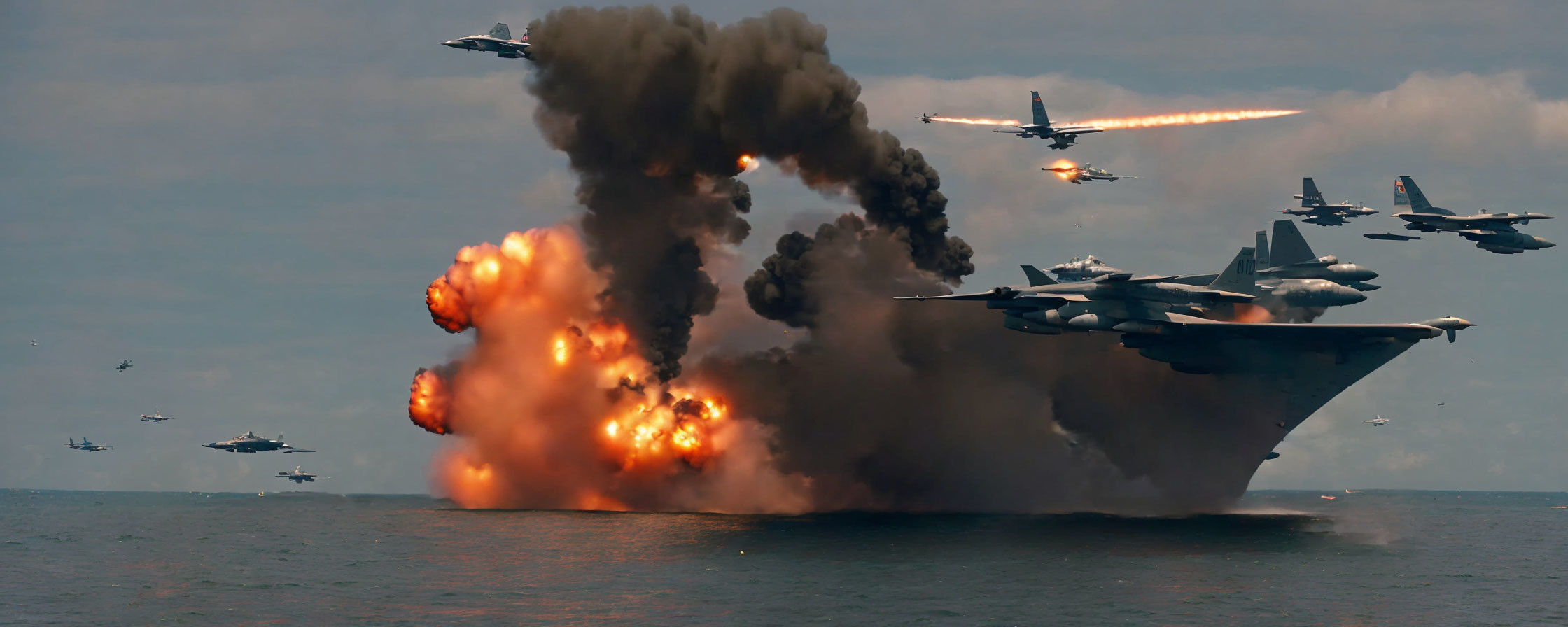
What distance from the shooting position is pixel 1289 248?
5049 inches

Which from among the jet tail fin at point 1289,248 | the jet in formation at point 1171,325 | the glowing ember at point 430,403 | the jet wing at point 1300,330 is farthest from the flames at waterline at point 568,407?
the jet tail fin at point 1289,248

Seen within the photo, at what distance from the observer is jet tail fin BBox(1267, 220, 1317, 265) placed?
12794cm

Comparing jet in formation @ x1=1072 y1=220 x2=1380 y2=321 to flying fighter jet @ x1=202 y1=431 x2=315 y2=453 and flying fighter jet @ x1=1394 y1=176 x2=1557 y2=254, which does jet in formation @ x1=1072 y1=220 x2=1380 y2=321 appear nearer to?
flying fighter jet @ x1=1394 y1=176 x2=1557 y2=254

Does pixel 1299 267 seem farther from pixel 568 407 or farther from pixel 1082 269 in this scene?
pixel 568 407

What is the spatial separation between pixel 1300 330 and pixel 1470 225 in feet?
56.2

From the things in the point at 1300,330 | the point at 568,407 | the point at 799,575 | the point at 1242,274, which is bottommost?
the point at 799,575

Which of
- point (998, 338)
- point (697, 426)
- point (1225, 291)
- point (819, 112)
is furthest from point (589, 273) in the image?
point (1225, 291)

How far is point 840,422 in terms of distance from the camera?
12712cm

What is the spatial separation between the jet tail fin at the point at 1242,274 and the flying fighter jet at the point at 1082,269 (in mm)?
23225

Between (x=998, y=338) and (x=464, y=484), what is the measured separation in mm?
63398

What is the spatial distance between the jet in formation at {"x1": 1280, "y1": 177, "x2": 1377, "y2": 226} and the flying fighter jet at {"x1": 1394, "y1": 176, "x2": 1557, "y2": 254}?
17.1 meters

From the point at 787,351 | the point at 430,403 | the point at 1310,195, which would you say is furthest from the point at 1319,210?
the point at 430,403

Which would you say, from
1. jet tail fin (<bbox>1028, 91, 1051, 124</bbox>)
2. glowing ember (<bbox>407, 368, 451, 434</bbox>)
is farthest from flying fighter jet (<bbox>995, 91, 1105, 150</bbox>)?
glowing ember (<bbox>407, 368, 451, 434</bbox>)

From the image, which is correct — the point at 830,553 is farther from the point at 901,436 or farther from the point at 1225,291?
the point at 1225,291
